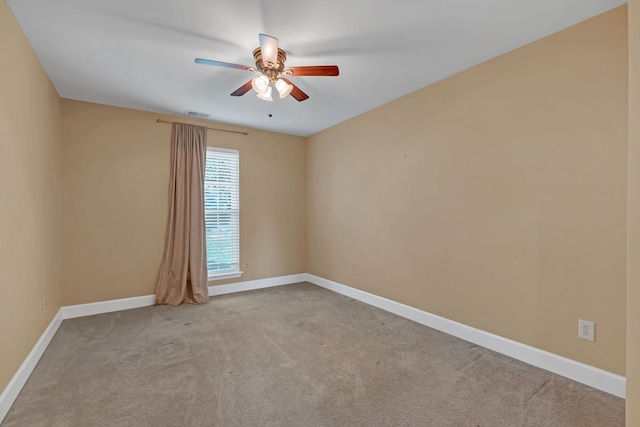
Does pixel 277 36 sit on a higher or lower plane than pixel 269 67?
higher

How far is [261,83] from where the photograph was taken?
7.52 feet

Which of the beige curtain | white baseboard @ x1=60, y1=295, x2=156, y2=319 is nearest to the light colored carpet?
white baseboard @ x1=60, y1=295, x2=156, y2=319

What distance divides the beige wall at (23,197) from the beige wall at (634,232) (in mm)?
3266

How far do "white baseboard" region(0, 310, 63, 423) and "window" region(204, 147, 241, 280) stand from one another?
1.87 meters

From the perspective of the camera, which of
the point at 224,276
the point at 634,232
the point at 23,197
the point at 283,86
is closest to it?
the point at 634,232

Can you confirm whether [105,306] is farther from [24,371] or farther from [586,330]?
[586,330]

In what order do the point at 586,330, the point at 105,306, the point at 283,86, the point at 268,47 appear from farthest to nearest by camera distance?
the point at 105,306, the point at 283,86, the point at 586,330, the point at 268,47

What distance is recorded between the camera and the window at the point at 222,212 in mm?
4430

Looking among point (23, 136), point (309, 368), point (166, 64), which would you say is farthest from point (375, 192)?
point (23, 136)

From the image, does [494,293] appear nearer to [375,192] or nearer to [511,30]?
[375,192]

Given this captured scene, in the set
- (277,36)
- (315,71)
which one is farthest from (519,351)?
(277,36)

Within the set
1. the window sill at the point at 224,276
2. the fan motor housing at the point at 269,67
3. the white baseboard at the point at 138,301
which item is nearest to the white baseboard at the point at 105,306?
the white baseboard at the point at 138,301

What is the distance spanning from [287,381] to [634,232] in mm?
2149

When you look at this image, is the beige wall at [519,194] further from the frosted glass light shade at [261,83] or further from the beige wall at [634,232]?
the frosted glass light shade at [261,83]
